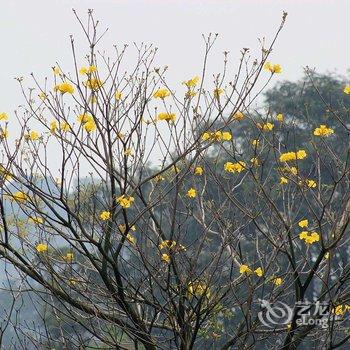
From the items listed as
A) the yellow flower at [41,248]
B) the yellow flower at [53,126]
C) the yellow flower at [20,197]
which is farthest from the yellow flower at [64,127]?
the yellow flower at [41,248]

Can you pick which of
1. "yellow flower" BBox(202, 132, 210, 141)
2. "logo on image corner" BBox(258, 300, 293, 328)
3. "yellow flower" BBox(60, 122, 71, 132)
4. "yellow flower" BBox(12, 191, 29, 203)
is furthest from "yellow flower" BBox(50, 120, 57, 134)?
"logo on image corner" BBox(258, 300, 293, 328)

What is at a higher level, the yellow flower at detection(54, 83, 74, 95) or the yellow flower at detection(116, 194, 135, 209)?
the yellow flower at detection(54, 83, 74, 95)

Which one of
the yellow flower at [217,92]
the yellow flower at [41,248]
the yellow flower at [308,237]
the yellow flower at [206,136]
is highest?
the yellow flower at [217,92]

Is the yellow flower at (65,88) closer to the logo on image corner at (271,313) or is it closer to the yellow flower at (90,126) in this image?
the yellow flower at (90,126)

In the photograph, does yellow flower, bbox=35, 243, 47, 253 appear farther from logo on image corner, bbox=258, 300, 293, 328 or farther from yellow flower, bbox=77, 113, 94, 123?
logo on image corner, bbox=258, 300, 293, 328

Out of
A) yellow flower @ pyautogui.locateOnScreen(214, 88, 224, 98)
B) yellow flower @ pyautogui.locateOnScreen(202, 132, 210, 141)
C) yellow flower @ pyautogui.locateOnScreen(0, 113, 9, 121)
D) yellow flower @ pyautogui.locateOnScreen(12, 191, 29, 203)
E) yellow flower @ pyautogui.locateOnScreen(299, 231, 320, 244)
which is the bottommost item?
yellow flower @ pyautogui.locateOnScreen(299, 231, 320, 244)

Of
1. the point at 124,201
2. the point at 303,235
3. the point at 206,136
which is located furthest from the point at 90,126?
the point at 303,235

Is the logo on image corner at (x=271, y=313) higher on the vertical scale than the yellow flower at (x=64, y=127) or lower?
lower

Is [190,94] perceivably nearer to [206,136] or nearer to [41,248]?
[206,136]

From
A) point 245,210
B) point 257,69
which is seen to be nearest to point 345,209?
point 245,210

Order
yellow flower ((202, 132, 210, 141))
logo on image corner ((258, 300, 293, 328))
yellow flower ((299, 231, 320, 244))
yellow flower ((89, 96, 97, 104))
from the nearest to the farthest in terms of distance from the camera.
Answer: logo on image corner ((258, 300, 293, 328)) < yellow flower ((89, 96, 97, 104)) < yellow flower ((202, 132, 210, 141)) < yellow flower ((299, 231, 320, 244))

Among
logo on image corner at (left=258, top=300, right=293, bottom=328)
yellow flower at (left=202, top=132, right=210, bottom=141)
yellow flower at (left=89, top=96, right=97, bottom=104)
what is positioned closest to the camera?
logo on image corner at (left=258, top=300, right=293, bottom=328)

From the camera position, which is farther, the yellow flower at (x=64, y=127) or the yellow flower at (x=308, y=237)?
the yellow flower at (x=308, y=237)

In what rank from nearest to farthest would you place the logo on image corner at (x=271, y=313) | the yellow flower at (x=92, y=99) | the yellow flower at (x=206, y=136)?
1. the logo on image corner at (x=271, y=313)
2. the yellow flower at (x=92, y=99)
3. the yellow flower at (x=206, y=136)
